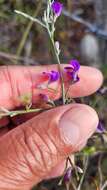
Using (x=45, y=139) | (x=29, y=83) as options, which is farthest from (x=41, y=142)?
(x=29, y=83)

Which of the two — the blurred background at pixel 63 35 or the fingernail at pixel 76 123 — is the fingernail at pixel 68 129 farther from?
the blurred background at pixel 63 35

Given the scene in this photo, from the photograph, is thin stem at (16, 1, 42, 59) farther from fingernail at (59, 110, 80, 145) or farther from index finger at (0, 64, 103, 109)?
fingernail at (59, 110, 80, 145)

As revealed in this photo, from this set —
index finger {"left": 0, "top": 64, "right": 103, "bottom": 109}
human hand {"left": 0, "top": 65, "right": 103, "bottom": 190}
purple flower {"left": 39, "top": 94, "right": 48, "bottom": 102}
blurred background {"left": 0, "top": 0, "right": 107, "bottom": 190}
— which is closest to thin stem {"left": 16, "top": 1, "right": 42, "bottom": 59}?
blurred background {"left": 0, "top": 0, "right": 107, "bottom": 190}

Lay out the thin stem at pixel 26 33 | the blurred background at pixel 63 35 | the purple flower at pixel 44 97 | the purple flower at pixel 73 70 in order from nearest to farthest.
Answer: the purple flower at pixel 73 70 < the purple flower at pixel 44 97 < the thin stem at pixel 26 33 < the blurred background at pixel 63 35

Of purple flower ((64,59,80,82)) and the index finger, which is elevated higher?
purple flower ((64,59,80,82))

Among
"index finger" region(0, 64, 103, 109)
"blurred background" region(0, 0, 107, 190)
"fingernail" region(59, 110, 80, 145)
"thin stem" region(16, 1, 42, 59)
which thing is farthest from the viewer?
"blurred background" region(0, 0, 107, 190)

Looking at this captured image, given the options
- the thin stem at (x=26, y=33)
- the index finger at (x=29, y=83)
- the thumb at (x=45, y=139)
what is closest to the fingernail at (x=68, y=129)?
the thumb at (x=45, y=139)
